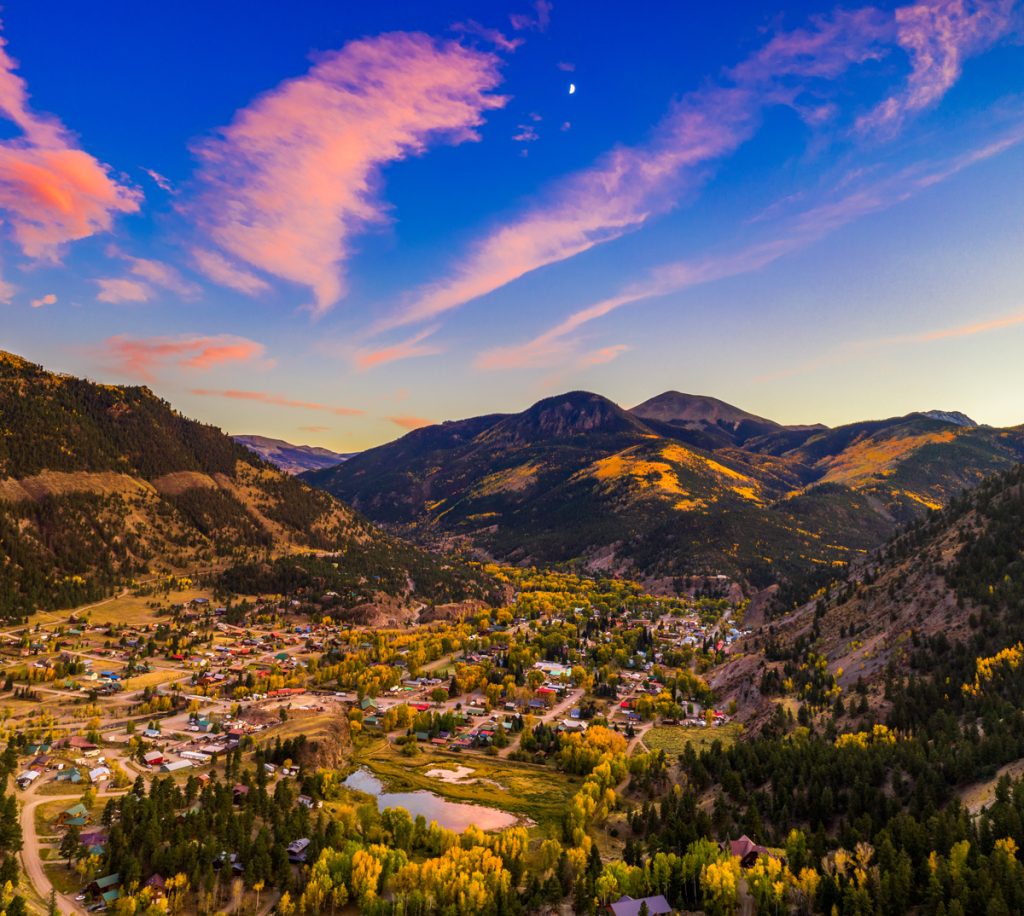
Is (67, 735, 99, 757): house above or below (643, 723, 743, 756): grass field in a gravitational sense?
above

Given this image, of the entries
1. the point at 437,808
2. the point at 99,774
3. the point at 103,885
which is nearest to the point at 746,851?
the point at 437,808

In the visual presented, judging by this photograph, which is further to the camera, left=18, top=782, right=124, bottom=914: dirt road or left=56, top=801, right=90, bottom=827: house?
left=56, top=801, right=90, bottom=827: house

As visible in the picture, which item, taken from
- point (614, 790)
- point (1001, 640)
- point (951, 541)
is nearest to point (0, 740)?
point (614, 790)

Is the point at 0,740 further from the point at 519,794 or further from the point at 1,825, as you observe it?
the point at 519,794

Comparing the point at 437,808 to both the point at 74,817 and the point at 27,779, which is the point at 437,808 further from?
the point at 27,779

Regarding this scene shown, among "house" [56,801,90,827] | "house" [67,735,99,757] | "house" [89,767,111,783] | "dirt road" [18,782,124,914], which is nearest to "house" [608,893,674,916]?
"dirt road" [18,782,124,914]

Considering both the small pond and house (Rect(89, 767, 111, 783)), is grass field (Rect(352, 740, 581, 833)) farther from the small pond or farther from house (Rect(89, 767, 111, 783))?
house (Rect(89, 767, 111, 783))
